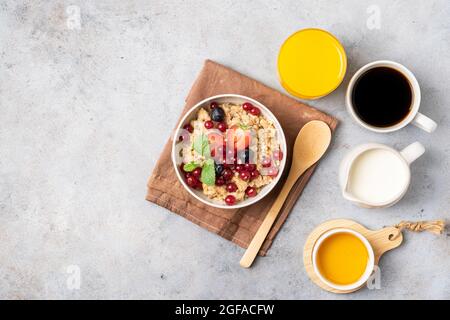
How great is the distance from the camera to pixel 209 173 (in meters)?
1.59

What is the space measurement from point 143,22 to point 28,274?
1.02 metres

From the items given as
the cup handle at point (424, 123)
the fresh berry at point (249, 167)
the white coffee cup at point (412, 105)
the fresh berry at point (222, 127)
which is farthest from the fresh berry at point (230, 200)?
the cup handle at point (424, 123)

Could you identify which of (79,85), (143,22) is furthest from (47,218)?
(143,22)

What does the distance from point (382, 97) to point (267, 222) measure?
58 centimetres

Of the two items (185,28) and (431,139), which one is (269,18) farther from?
(431,139)

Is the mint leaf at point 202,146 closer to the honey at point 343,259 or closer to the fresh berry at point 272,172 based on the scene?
the fresh berry at point 272,172

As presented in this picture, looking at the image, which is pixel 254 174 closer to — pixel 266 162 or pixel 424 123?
pixel 266 162

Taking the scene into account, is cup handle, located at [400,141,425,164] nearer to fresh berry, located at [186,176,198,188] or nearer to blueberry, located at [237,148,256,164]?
blueberry, located at [237,148,256,164]

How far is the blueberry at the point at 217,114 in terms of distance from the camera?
1608 mm

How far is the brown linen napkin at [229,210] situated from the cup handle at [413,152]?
26cm

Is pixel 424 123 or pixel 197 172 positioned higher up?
pixel 424 123

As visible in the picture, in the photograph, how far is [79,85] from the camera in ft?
5.97

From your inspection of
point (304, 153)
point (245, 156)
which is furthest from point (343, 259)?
point (245, 156)

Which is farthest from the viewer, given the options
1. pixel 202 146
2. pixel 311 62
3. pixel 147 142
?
pixel 147 142
